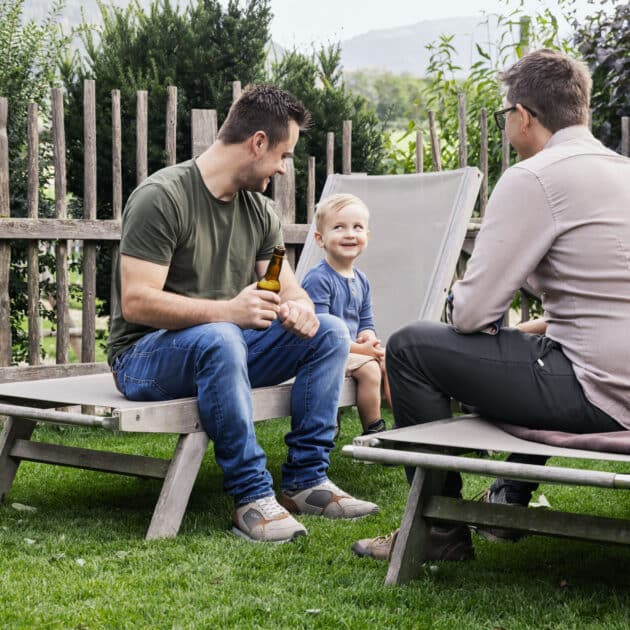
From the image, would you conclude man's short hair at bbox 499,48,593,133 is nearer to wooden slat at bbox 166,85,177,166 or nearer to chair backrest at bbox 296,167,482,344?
chair backrest at bbox 296,167,482,344

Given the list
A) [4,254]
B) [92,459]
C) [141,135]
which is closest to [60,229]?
[4,254]

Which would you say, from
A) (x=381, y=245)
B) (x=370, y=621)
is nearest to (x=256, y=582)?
(x=370, y=621)

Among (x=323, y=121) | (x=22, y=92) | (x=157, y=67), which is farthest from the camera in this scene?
(x=323, y=121)

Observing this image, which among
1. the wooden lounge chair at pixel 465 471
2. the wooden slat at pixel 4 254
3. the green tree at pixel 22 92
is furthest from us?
the green tree at pixel 22 92

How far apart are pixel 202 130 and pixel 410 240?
1384mm

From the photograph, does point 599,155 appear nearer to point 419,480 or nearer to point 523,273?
point 523,273

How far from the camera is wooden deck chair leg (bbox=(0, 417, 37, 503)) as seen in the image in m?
3.78

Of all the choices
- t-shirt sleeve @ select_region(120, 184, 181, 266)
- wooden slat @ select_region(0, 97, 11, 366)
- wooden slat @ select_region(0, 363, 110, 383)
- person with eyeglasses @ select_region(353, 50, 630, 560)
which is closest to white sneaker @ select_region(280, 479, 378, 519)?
person with eyeglasses @ select_region(353, 50, 630, 560)

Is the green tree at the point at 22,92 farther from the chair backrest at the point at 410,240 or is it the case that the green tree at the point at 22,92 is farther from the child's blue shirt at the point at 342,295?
the child's blue shirt at the point at 342,295

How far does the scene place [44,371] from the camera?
527 cm

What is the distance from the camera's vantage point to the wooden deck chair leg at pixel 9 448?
3783 millimetres

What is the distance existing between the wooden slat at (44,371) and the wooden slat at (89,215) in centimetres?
11

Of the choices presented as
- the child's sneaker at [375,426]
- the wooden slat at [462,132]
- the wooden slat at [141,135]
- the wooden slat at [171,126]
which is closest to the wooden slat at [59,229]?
the wooden slat at [141,135]

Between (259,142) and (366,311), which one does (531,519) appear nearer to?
(259,142)
